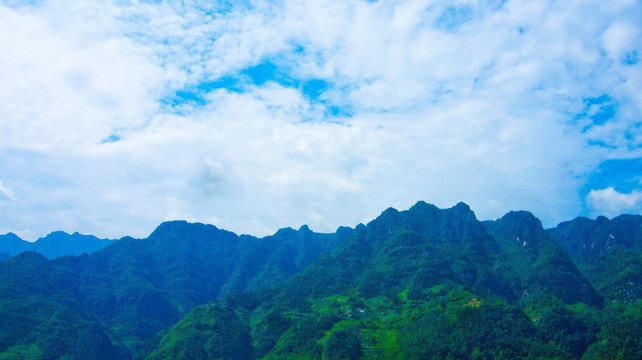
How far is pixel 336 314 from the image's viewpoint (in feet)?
432

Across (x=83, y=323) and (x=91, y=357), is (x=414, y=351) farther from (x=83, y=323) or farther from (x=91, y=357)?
(x=83, y=323)

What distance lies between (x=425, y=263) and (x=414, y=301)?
2422cm

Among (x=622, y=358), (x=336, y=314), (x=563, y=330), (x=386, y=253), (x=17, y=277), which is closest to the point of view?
(x=622, y=358)

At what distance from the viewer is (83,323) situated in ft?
474

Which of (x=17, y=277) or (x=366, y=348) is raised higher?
(x=17, y=277)

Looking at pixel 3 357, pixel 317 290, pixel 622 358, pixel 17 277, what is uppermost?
pixel 17 277

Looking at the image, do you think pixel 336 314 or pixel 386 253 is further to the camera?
pixel 386 253

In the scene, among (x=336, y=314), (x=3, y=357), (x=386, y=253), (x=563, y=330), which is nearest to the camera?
(x=563, y=330)

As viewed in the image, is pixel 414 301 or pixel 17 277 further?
pixel 17 277

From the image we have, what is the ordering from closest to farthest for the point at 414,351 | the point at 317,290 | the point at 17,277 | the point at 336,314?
the point at 414,351 < the point at 336,314 < the point at 17,277 < the point at 317,290

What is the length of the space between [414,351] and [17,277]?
156m

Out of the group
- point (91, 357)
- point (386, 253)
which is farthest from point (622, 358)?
point (91, 357)

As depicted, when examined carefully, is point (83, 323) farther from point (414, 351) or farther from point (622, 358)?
point (622, 358)

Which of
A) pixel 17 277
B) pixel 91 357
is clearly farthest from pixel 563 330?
pixel 17 277
